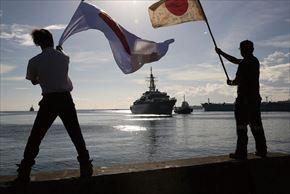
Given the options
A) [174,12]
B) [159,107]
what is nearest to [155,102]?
[159,107]

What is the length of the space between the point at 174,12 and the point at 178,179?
2.99 m

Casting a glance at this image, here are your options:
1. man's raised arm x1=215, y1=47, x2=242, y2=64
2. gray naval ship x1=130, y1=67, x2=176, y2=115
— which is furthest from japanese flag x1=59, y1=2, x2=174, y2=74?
gray naval ship x1=130, y1=67, x2=176, y2=115

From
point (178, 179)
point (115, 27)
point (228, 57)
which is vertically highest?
point (115, 27)

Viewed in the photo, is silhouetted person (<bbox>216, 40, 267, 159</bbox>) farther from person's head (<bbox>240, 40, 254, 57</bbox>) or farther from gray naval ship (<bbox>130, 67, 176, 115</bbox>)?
gray naval ship (<bbox>130, 67, 176, 115</bbox>)

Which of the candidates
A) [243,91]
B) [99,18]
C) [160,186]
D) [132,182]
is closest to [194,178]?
[160,186]

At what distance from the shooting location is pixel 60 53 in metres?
→ 4.54

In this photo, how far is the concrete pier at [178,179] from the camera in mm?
4379

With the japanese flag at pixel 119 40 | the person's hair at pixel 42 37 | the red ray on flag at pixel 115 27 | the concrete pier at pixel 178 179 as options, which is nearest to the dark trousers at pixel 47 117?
the concrete pier at pixel 178 179

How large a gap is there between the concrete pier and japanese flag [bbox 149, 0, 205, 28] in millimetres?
2485

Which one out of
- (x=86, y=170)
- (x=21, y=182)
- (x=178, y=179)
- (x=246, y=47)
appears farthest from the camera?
(x=246, y=47)

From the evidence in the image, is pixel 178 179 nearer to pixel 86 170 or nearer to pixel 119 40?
pixel 86 170

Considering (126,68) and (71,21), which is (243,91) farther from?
(71,21)

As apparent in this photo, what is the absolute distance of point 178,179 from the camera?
5070 millimetres

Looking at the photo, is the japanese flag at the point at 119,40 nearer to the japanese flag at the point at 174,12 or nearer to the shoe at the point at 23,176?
the japanese flag at the point at 174,12
